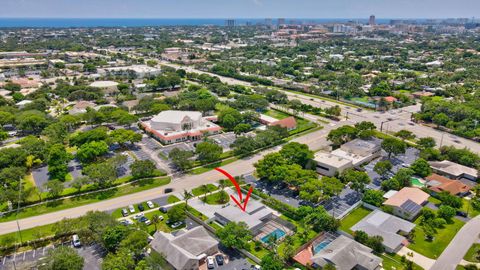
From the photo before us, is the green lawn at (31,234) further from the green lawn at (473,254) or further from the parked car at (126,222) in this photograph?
the green lawn at (473,254)

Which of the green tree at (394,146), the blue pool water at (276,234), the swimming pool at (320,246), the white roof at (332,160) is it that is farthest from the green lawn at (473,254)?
the green tree at (394,146)

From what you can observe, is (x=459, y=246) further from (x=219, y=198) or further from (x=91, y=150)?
(x=91, y=150)

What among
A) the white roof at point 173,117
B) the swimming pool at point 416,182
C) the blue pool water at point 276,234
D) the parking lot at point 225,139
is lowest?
the blue pool water at point 276,234

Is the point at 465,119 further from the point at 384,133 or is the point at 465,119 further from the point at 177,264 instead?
the point at 177,264

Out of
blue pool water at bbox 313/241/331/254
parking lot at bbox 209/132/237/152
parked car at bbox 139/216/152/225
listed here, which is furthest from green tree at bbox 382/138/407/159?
parked car at bbox 139/216/152/225

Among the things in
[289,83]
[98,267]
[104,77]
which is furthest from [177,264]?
[104,77]
